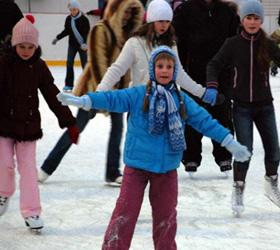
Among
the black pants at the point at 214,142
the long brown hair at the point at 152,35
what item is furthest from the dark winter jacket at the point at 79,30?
the long brown hair at the point at 152,35

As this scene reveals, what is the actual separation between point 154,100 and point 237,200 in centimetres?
143

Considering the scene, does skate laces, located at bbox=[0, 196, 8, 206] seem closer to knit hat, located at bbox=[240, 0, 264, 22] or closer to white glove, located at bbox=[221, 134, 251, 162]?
white glove, located at bbox=[221, 134, 251, 162]

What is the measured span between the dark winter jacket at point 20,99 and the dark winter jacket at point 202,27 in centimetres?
174

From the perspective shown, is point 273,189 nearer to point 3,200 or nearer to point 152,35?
point 152,35

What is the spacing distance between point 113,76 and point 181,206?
3.30 feet

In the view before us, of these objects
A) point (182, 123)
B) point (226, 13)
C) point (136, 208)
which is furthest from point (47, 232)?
point (226, 13)

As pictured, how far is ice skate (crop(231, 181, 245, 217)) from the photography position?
13.9 feet

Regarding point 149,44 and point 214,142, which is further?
point 214,142

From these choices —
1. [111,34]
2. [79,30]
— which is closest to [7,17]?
[111,34]

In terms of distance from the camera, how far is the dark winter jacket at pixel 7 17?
554cm

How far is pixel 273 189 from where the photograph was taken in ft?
14.7

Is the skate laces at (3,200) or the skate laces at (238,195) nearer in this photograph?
the skate laces at (3,200)

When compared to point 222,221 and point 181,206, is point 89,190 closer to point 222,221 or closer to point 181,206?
point 181,206

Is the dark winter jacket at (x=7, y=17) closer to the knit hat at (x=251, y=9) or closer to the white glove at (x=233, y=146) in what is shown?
the knit hat at (x=251, y=9)
